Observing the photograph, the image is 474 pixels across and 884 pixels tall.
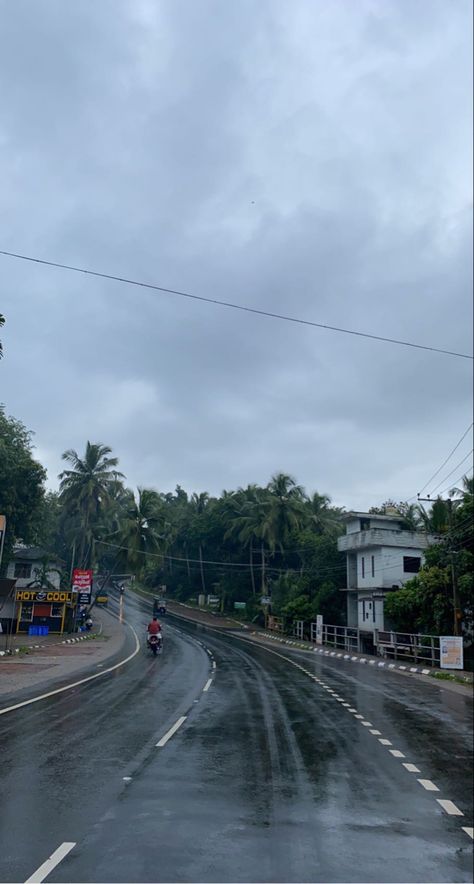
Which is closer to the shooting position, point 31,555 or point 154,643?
point 154,643

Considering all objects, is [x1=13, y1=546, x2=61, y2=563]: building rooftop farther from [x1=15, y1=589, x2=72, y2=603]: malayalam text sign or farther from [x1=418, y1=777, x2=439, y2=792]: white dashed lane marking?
[x1=418, y1=777, x2=439, y2=792]: white dashed lane marking

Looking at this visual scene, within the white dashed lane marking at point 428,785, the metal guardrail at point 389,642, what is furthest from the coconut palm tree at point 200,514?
the white dashed lane marking at point 428,785

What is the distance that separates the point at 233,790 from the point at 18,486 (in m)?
41.0

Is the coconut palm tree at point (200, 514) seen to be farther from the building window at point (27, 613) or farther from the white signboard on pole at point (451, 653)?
the white signboard on pole at point (451, 653)

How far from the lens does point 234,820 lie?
676cm

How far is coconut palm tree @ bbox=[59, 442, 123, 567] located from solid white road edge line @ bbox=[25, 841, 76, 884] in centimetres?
5725

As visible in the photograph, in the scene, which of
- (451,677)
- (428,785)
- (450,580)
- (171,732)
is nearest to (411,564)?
(450,580)

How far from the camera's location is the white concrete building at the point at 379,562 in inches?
1790

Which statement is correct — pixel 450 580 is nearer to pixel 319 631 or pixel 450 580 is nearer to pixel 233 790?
pixel 319 631

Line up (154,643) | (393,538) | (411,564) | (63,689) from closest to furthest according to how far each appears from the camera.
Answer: (63,689)
(154,643)
(393,538)
(411,564)

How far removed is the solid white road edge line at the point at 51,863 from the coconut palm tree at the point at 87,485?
188ft

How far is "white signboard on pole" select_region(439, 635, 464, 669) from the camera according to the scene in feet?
90.9

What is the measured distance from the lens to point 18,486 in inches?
1820

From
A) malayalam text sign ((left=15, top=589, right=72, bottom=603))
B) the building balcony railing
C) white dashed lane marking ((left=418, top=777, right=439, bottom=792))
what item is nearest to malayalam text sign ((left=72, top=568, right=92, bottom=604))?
malayalam text sign ((left=15, top=589, right=72, bottom=603))
